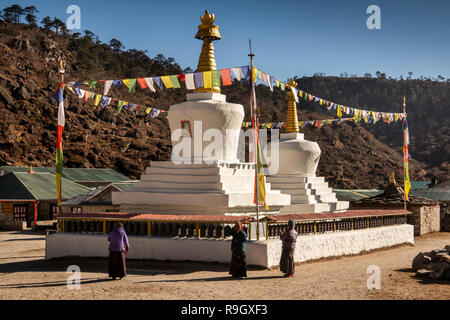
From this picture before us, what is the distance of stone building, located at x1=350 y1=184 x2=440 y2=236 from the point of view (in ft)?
82.5

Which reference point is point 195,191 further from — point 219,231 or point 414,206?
point 414,206

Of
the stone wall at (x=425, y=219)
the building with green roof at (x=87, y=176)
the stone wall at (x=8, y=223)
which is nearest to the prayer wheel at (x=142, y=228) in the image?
the stone wall at (x=8, y=223)

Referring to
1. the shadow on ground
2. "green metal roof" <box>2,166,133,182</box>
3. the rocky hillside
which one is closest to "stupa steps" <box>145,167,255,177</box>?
the shadow on ground

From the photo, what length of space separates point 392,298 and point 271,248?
12.8 ft

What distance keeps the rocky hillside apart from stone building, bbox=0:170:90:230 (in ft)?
68.4

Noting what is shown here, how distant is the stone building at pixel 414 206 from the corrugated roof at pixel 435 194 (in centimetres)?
544

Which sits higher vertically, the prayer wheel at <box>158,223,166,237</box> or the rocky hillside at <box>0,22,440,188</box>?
the rocky hillside at <box>0,22,440,188</box>

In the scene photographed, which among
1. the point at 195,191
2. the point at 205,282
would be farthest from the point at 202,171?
the point at 205,282

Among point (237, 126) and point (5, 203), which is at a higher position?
point (237, 126)

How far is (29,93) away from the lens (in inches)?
2389

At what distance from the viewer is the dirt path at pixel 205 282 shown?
9.14m

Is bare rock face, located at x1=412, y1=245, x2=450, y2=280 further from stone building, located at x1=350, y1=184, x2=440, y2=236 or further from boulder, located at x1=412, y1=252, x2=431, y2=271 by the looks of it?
stone building, located at x1=350, y1=184, x2=440, y2=236
